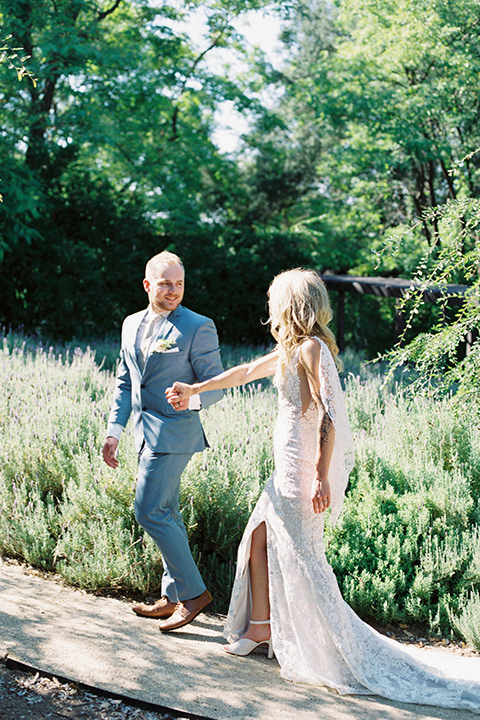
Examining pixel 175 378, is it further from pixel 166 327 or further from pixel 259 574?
pixel 259 574

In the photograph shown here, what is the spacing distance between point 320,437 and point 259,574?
826 mm

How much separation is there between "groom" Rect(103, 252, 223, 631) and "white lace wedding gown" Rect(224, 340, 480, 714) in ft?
1.73

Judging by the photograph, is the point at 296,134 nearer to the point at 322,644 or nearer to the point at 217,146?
the point at 217,146

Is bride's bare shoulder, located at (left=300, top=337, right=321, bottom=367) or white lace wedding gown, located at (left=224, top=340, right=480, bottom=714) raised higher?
bride's bare shoulder, located at (left=300, top=337, right=321, bottom=367)

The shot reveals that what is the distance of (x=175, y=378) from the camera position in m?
3.68

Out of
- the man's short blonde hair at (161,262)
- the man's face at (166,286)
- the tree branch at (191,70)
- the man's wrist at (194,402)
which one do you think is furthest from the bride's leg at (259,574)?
the tree branch at (191,70)

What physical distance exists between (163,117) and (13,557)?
17.0 m

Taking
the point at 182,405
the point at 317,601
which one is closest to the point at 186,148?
the point at 182,405

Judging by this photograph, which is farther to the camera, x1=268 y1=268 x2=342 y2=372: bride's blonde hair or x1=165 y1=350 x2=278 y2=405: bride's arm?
x1=165 y1=350 x2=278 y2=405: bride's arm

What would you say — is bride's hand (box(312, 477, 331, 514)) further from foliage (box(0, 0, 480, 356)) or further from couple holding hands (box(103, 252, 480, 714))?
foliage (box(0, 0, 480, 356))

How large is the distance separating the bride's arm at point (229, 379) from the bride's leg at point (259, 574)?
0.74 metres

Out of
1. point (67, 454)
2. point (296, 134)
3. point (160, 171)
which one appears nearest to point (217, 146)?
point (160, 171)

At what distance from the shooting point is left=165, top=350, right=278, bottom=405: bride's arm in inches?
134

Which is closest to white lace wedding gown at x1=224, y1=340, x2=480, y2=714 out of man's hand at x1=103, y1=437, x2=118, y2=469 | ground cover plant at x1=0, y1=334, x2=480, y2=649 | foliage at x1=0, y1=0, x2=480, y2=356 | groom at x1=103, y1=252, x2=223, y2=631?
groom at x1=103, y1=252, x2=223, y2=631
